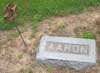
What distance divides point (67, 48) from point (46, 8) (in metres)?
1.09

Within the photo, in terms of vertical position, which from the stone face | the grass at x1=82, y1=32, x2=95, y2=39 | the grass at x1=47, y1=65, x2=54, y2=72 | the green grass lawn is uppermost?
the green grass lawn

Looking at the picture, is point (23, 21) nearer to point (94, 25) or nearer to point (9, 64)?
point (9, 64)

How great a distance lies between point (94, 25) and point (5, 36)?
1.51m

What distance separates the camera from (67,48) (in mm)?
3934

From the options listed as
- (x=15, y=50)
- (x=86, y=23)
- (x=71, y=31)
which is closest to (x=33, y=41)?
(x=15, y=50)

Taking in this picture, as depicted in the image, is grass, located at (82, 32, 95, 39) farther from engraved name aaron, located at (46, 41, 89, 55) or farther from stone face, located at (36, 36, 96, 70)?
engraved name aaron, located at (46, 41, 89, 55)

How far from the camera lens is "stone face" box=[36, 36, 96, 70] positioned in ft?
12.4

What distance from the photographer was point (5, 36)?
4.38 meters

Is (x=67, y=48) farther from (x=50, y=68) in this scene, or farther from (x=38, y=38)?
(x=38, y=38)

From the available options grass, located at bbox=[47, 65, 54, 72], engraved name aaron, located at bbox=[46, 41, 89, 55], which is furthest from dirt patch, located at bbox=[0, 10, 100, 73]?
engraved name aaron, located at bbox=[46, 41, 89, 55]

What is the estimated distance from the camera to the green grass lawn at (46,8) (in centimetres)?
465

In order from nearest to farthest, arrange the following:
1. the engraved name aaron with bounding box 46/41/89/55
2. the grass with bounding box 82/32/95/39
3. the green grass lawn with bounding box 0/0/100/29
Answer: the engraved name aaron with bounding box 46/41/89/55 → the grass with bounding box 82/32/95/39 → the green grass lawn with bounding box 0/0/100/29

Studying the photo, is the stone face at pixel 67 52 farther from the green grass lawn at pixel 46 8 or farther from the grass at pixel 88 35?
the green grass lawn at pixel 46 8

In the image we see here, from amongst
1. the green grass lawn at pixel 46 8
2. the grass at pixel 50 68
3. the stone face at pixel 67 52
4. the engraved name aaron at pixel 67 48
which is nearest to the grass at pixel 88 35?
the stone face at pixel 67 52
